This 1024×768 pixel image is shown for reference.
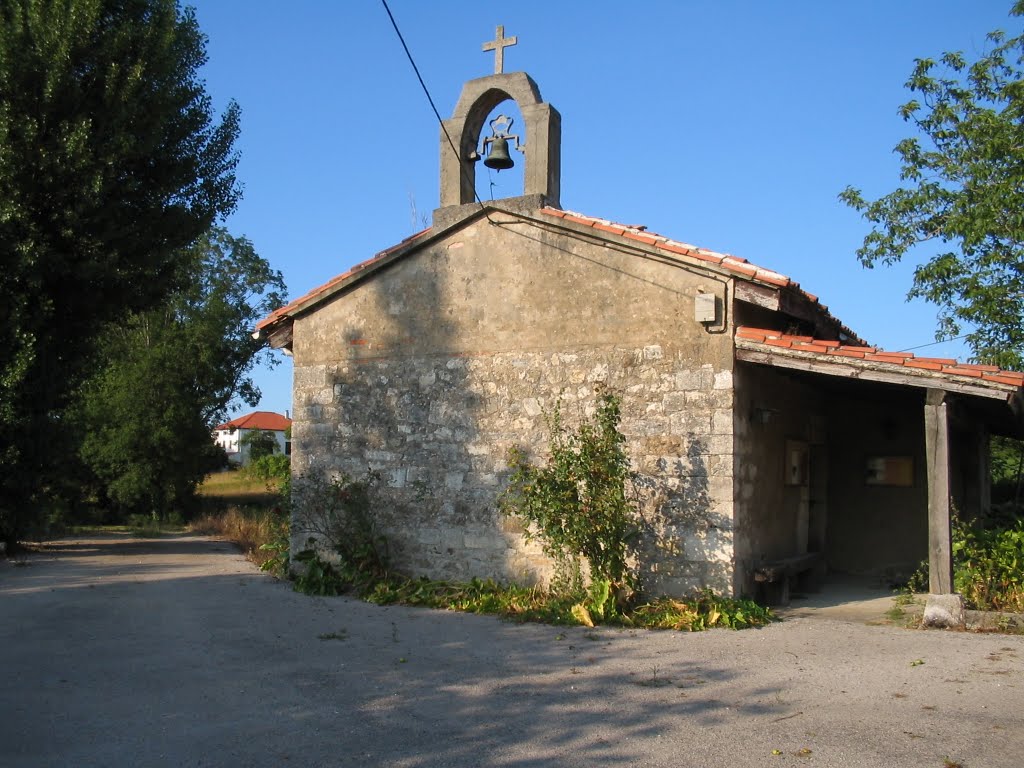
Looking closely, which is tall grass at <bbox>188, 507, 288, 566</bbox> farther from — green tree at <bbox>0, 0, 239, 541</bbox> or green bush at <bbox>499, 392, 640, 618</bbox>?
green bush at <bbox>499, 392, 640, 618</bbox>

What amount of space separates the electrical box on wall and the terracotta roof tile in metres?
0.30

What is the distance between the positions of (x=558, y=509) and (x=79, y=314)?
852cm

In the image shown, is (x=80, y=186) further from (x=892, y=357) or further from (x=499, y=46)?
(x=892, y=357)

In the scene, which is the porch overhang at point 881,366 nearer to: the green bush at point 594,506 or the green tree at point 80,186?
the green bush at point 594,506

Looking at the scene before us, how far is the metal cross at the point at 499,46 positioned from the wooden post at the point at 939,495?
5.94 metres

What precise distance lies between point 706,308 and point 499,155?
315 centimetres

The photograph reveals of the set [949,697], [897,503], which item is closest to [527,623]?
[949,697]

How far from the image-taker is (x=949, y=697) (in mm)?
5594

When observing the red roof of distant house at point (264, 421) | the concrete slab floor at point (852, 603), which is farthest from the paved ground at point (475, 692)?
the red roof of distant house at point (264, 421)

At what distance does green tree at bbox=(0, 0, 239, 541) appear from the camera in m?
10.7

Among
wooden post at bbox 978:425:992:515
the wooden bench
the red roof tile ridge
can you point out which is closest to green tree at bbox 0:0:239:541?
the red roof tile ridge

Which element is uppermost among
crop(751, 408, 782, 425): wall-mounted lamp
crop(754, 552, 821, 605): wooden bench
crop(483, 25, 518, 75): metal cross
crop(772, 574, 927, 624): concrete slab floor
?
crop(483, 25, 518, 75): metal cross

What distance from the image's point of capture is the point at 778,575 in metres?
9.10

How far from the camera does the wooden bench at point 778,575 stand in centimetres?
869
